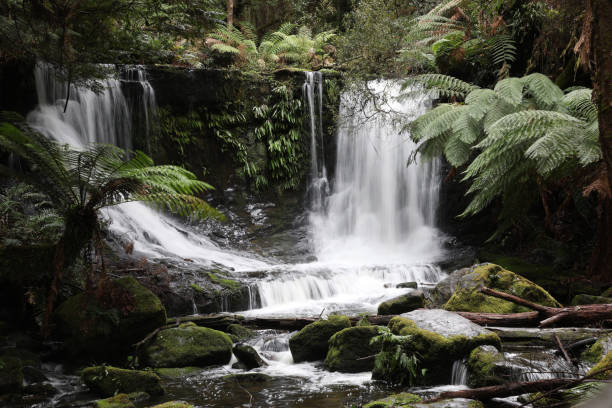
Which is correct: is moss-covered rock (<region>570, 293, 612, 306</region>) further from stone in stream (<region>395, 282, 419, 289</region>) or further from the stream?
stone in stream (<region>395, 282, 419, 289</region>)

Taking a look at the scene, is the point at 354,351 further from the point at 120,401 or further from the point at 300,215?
the point at 300,215

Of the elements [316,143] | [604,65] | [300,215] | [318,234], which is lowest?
[318,234]

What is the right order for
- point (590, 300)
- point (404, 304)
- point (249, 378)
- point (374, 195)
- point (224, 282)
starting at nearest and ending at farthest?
point (249, 378) → point (590, 300) → point (404, 304) → point (224, 282) → point (374, 195)

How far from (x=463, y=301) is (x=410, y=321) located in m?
1.51

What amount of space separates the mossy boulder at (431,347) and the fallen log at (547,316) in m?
0.63

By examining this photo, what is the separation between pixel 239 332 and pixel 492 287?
10.4 ft

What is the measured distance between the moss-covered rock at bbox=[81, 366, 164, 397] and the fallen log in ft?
10.6

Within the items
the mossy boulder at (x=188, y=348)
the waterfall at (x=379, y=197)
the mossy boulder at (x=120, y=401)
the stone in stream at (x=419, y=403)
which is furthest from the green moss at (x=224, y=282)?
the stone in stream at (x=419, y=403)

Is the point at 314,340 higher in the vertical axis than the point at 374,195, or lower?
lower

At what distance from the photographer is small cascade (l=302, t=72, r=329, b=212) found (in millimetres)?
13211

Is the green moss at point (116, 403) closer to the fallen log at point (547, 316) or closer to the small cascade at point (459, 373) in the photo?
the small cascade at point (459, 373)

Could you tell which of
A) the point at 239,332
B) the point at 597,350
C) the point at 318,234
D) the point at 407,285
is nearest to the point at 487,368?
the point at 597,350

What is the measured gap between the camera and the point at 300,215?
1284cm

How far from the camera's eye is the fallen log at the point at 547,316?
4.19m
